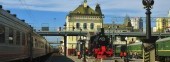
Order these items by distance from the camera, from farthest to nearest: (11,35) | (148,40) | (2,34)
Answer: (148,40) < (11,35) < (2,34)

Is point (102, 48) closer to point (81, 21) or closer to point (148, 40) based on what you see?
point (148, 40)

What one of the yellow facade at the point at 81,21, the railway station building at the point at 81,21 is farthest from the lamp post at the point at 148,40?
the yellow facade at the point at 81,21

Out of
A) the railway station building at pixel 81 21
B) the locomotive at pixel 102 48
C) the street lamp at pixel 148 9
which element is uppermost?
the railway station building at pixel 81 21

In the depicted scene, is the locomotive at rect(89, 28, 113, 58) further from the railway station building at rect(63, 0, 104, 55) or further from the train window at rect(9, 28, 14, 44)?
the railway station building at rect(63, 0, 104, 55)

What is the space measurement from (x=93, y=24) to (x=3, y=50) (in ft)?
429

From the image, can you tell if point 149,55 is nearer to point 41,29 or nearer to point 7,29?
point 7,29

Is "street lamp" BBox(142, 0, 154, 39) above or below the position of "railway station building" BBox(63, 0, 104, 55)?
below

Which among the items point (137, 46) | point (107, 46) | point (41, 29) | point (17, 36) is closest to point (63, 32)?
point (41, 29)

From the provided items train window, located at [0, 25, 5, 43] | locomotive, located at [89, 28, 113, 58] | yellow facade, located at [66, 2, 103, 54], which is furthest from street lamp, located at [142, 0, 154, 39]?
yellow facade, located at [66, 2, 103, 54]

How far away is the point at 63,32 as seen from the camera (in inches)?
4242

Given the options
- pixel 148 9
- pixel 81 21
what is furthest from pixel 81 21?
pixel 148 9

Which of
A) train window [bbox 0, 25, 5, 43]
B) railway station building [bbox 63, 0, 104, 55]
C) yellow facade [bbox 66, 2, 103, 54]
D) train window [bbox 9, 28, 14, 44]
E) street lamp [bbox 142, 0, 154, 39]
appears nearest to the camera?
train window [bbox 0, 25, 5, 43]

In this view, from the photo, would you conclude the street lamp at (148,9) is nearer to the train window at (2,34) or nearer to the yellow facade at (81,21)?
the train window at (2,34)

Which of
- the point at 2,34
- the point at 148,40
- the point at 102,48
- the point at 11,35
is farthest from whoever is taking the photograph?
the point at 102,48
